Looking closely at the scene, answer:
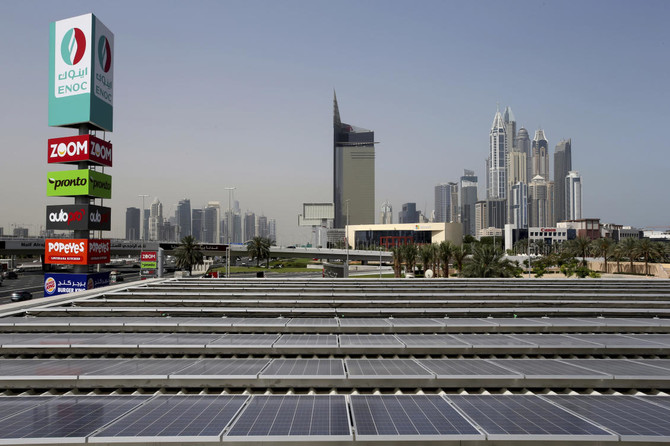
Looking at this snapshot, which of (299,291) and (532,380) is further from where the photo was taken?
(299,291)

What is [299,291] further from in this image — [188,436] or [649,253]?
[649,253]

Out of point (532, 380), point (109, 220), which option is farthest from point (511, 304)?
point (109, 220)

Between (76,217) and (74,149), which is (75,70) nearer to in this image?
(74,149)

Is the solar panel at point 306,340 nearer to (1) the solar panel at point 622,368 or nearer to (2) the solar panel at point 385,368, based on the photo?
(2) the solar panel at point 385,368

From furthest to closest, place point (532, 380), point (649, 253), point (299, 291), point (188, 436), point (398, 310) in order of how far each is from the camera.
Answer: point (649, 253)
point (299, 291)
point (398, 310)
point (532, 380)
point (188, 436)

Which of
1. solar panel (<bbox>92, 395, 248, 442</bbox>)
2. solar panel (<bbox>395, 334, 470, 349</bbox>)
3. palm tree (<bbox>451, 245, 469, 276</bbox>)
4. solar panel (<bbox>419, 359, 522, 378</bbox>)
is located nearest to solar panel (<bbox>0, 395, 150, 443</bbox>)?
solar panel (<bbox>92, 395, 248, 442</bbox>)

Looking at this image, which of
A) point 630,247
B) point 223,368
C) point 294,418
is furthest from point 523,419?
point 630,247

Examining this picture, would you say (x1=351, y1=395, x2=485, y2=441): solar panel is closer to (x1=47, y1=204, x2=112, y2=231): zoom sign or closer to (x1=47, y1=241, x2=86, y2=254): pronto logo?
(x1=47, y1=204, x2=112, y2=231): zoom sign
